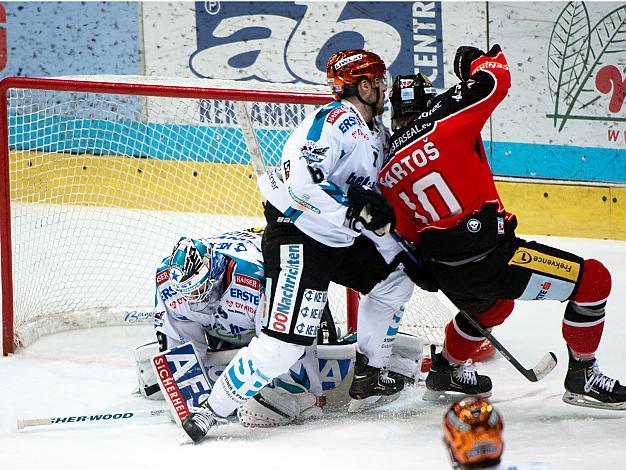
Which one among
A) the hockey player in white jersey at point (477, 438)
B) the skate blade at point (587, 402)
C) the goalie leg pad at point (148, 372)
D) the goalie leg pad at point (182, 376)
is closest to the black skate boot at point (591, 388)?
the skate blade at point (587, 402)

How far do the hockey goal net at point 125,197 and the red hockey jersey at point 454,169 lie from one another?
123 centimetres

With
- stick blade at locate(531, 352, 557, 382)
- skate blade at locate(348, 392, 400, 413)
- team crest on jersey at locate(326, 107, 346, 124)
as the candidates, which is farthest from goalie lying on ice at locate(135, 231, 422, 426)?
team crest on jersey at locate(326, 107, 346, 124)

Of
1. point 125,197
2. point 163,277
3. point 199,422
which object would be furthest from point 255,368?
point 125,197

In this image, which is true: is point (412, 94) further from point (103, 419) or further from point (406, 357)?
point (103, 419)

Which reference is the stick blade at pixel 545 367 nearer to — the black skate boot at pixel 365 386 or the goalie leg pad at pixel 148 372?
the black skate boot at pixel 365 386

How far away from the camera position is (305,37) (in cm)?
699

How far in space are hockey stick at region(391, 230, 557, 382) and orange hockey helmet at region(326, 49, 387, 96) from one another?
0.52 meters

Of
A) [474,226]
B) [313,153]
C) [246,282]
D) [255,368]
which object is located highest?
[313,153]

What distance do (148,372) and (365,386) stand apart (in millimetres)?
861

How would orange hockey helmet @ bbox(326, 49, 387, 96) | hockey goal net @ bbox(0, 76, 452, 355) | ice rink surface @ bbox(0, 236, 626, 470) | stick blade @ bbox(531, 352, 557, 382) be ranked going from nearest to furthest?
1. ice rink surface @ bbox(0, 236, 626, 470)
2. orange hockey helmet @ bbox(326, 49, 387, 96)
3. stick blade @ bbox(531, 352, 557, 382)
4. hockey goal net @ bbox(0, 76, 452, 355)

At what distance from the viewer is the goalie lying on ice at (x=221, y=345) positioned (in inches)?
147

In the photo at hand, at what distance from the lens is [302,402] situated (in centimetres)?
379

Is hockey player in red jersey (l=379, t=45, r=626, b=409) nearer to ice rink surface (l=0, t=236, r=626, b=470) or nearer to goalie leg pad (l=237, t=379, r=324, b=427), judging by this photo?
ice rink surface (l=0, t=236, r=626, b=470)

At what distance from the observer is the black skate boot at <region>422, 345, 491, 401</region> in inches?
157
